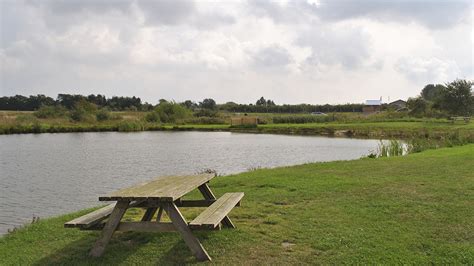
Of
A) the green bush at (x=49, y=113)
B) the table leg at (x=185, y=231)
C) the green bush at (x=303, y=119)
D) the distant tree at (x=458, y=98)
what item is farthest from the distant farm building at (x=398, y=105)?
the table leg at (x=185, y=231)

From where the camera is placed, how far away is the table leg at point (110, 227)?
229 inches

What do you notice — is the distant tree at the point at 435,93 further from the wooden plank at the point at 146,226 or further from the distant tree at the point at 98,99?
the distant tree at the point at 98,99

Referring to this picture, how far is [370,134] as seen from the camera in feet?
154

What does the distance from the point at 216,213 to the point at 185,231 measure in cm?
68

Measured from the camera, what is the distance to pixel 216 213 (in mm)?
6246

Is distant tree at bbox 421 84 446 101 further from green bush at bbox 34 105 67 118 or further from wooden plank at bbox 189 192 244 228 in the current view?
green bush at bbox 34 105 67 118

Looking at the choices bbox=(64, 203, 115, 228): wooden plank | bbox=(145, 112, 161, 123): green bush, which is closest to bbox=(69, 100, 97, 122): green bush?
bbox=(145, 112, 161, 123): green bush

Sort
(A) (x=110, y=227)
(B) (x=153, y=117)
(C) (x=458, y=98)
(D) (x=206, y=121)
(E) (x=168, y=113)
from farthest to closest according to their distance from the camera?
(E) (x=168, y=113) → (B) (x=153, y=117) → (D) (x=206, y=121) → (C) (x=458, y=98) → (A) (x=110, y=227)

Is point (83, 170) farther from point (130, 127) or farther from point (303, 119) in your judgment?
point (303, 119)

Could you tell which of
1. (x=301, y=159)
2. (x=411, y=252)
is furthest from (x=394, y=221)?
(x=301, y=159)

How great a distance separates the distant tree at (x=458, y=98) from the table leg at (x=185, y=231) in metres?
54.2

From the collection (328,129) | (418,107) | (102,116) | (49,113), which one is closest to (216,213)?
(328,129)

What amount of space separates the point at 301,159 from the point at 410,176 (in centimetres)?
1232

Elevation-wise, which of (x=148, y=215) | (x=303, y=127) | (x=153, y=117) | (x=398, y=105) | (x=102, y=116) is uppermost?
(x=398, y=105)
